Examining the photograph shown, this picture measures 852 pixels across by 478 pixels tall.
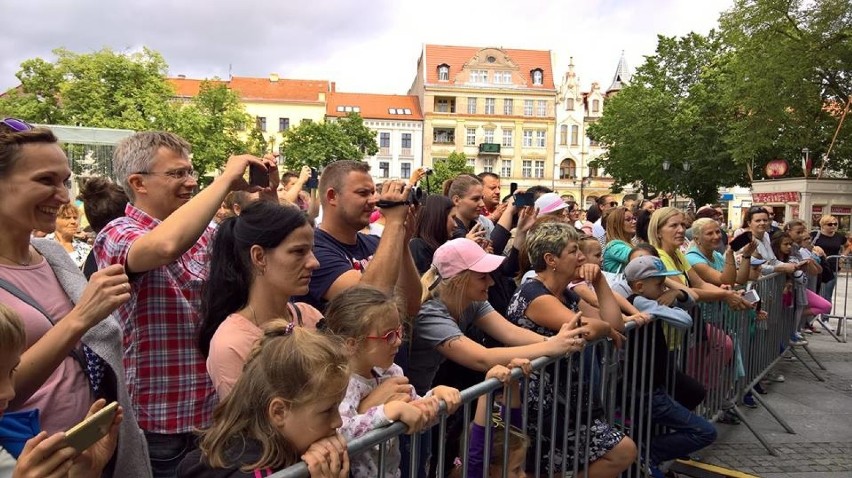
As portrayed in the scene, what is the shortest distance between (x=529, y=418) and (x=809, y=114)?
28703 millimetres

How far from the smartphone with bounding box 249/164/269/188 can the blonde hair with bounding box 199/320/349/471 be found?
1.06 metres

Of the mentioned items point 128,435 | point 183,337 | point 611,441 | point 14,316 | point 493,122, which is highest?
point 493,122

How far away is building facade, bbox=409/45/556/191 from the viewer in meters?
67.5

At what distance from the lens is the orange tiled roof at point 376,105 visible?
2648 inches

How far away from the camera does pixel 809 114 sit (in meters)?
26.7

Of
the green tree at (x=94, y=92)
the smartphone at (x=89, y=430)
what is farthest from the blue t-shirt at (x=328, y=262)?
the green tree at (x=94, y=92)

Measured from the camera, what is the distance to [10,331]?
155 cm

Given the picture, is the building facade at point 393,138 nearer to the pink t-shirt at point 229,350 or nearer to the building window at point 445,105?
the building window at point 445,105

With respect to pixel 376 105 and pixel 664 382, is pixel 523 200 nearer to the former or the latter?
pixel 664 382

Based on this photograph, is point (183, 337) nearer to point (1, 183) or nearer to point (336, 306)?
point (336, 306)

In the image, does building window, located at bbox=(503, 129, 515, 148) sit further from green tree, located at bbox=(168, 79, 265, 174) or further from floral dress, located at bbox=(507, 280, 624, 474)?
floral dress, located at bbox=(507, 280, 624, 474)

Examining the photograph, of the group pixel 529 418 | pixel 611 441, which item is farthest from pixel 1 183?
pixel 611 441

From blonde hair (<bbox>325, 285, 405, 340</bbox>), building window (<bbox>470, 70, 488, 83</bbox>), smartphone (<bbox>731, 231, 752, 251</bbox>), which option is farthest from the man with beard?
building window (<bbox>470, 70, 488, 83</bbox>)

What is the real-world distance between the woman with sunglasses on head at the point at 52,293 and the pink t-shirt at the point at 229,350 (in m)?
0.28
